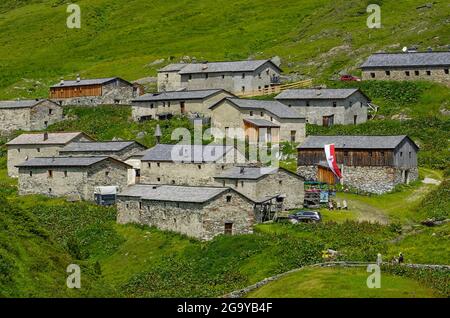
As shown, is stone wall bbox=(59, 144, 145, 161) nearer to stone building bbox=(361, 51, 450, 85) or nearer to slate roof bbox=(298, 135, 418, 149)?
slate roof bbox=(298, 135, 418, 149)

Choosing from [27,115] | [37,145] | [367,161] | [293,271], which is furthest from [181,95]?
[293,271]

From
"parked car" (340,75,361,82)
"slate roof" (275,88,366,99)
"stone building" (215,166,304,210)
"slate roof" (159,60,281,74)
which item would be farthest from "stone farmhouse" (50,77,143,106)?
"stone building" (215,166,304,210)

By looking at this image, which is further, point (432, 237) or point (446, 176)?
point (446, 176)

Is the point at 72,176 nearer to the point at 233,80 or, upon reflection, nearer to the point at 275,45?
the point at 233,80

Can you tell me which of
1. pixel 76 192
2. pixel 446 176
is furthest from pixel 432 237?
pixel 76 192

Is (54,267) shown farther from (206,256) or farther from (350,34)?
(350,34)

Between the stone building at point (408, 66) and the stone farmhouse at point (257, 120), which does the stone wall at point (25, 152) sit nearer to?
the stone farmhouse at point (257, 120)

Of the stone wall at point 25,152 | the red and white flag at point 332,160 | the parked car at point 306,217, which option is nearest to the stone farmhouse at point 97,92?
the stone wall at point 25,152
